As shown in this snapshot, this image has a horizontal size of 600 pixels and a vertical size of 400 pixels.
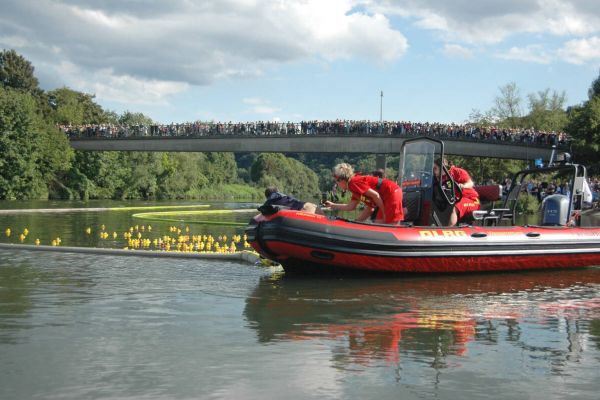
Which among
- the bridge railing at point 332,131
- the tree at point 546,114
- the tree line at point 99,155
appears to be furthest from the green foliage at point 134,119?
the tree at point 546,114

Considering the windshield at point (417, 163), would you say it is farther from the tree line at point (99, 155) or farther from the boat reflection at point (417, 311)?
the tree line at point (99, 155)

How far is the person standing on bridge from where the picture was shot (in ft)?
38.5

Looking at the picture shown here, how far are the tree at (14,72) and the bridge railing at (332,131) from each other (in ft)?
82.0

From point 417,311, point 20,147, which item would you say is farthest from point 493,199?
point 20,147

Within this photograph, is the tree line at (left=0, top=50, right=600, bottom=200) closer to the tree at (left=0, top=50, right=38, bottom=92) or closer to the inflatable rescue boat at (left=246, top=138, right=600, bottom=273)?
the tree at (left=0, top=50, right=38, bottom=92)

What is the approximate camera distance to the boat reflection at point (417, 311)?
723 centimetres

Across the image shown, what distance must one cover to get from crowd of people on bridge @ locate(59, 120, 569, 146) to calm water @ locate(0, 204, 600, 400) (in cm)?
3755

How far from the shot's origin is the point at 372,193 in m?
12.0

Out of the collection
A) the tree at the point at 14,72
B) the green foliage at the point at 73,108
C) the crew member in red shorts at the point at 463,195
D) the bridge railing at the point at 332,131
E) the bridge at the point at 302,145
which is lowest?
the crew member in red shorts at the point at 463,195

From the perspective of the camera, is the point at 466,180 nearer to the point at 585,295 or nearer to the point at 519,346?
the point at 585,295

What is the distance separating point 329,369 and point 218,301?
11.4 feet

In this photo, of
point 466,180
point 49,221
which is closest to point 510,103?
point 49,221

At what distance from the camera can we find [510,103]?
72.0 meters

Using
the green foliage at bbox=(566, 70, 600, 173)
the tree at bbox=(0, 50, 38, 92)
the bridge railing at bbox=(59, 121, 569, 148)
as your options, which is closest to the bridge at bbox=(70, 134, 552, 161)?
the bridge railing at bbox=(59, 121, 569, 148)
